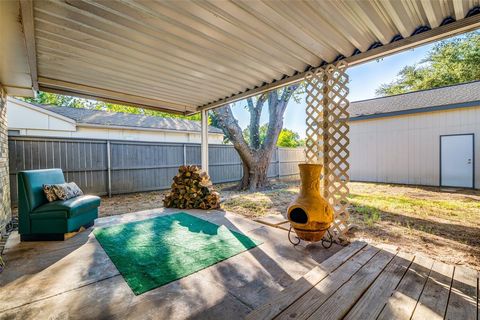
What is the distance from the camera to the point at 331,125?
9.48 ft

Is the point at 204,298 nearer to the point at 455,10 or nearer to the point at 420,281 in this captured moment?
the point at 420,281

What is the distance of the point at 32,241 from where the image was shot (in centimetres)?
291

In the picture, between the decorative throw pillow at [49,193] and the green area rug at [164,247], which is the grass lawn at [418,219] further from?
the decorative throw pillow at [49,193]

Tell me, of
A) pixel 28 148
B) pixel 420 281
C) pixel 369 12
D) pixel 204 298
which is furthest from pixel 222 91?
pixel 28 148

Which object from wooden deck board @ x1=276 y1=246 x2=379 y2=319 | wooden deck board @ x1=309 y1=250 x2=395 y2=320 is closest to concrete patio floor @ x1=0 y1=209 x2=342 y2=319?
wooden deck board @ x1=276 y1=246 x2=379 y2=319

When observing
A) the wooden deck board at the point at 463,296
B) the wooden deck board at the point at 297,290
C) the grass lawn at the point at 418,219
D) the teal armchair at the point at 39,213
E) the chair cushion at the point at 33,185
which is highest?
the chair cushion at the point at 33,185

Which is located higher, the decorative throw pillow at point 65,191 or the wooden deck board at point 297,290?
the decorative throw pillow at point 65,191

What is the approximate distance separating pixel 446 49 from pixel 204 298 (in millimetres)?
19207

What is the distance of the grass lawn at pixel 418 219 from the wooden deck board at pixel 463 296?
0.65 metres

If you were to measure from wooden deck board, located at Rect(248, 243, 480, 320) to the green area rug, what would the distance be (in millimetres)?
1045

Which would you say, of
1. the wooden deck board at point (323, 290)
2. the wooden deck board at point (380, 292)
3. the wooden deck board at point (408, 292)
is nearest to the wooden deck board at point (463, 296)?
the wooden deck board at point (408, 292)

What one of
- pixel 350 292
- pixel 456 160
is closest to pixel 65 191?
pixel 350 292

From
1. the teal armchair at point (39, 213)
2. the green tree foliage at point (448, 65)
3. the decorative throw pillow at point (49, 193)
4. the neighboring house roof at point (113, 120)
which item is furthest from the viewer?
the green tree foliage at point (448, 65)

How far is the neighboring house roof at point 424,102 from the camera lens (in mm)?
7180
